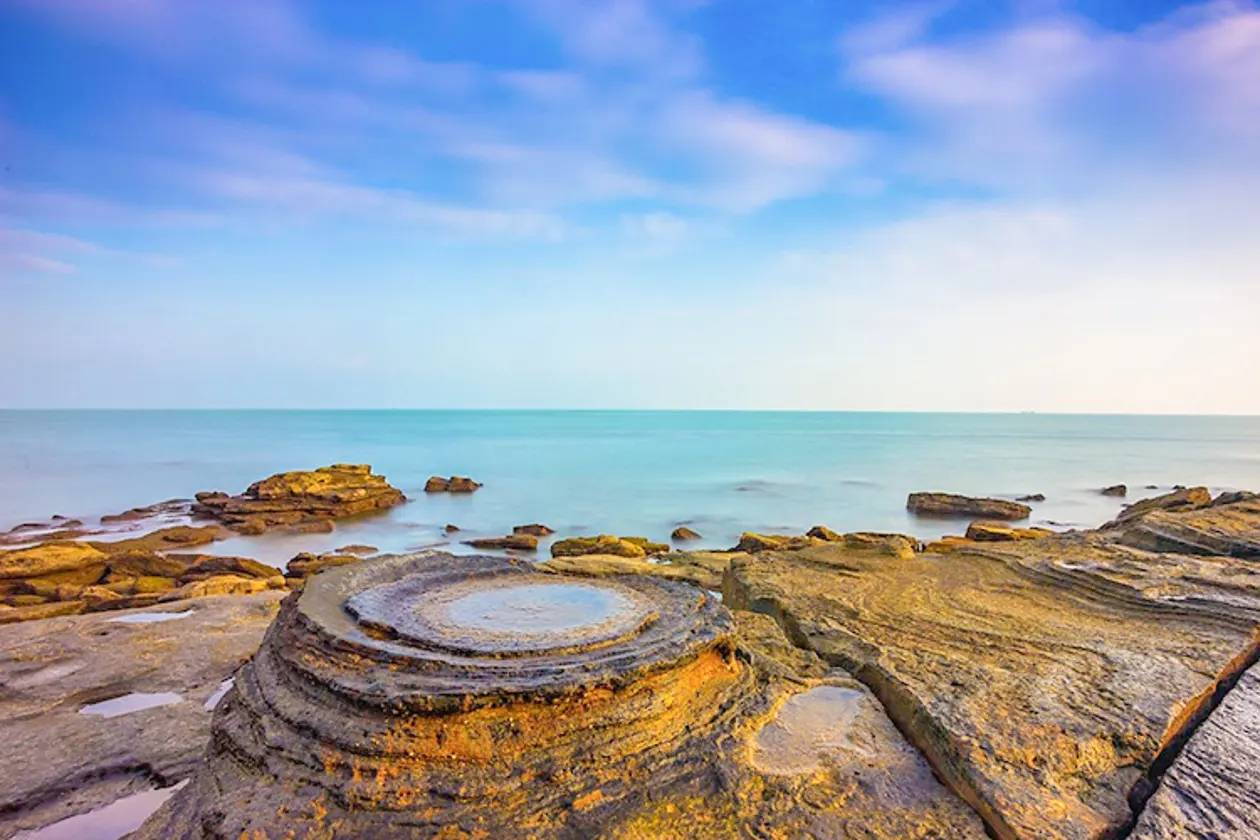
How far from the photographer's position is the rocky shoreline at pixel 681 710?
312cm

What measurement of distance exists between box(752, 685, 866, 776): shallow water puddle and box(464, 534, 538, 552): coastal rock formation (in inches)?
521

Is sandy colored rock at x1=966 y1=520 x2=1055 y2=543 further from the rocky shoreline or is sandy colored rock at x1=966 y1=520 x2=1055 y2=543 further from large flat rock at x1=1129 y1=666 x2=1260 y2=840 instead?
large flat rock at x1=1129 y1=666 x2=1260 y2=840

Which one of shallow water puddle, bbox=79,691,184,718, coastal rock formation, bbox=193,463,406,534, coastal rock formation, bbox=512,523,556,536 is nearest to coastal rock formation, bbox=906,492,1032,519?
coastal rock formation, bbox=512,523,556,536

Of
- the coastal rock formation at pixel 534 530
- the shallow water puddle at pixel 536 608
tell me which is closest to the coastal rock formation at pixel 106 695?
the shallow water puddle at pixel 536 608

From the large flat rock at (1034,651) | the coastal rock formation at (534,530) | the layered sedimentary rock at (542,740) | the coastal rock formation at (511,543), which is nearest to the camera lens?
the layered sedimentary rock at (542,740)

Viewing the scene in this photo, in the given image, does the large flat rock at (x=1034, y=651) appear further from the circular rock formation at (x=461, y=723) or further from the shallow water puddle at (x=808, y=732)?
the circular rock formation at (x=461, y=723)

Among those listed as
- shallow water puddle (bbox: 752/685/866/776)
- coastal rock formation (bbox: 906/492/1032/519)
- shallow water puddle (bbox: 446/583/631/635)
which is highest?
shallow water puddle (bbox: 446/583/631/635)

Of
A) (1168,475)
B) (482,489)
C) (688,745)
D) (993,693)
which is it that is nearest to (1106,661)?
(993,693)

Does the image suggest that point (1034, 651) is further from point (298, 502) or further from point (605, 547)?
point (298, 502)

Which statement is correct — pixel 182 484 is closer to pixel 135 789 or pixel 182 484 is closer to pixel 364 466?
pixel 364 466

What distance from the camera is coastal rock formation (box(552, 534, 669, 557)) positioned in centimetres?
1473

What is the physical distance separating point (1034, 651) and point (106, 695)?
8.24 metres

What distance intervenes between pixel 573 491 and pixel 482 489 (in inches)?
173

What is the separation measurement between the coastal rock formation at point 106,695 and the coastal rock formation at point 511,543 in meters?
8.06
